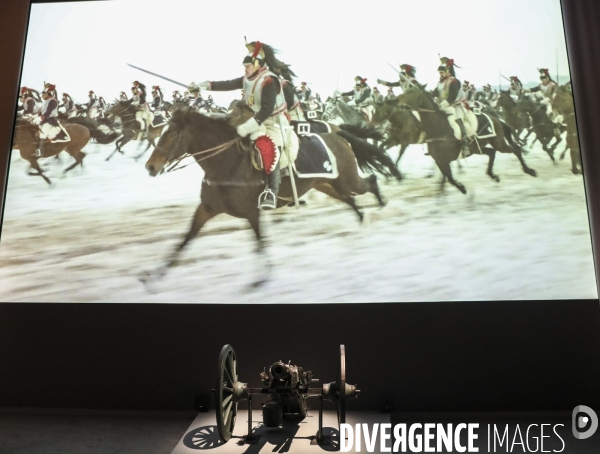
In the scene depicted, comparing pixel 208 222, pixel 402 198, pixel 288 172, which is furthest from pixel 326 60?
pixel 208 222

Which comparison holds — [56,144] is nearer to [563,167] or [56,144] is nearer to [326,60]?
[326,60]

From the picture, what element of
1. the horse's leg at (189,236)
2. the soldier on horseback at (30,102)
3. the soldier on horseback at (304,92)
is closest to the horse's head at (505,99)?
the soldier on horseback at (304,92)

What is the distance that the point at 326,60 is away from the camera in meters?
4.25

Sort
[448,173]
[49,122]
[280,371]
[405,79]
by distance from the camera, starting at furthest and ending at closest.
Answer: [49,122] < [405,79] < [448,173] < [280,371]

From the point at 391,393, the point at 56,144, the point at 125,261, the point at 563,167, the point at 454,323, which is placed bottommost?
the point at 391,393

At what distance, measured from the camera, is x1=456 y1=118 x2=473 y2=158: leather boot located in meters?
4.13

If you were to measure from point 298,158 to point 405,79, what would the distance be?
977 millimetres

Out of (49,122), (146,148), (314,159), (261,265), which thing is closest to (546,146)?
(314,159)

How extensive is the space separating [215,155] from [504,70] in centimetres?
220

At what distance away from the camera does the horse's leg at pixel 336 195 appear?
407cm

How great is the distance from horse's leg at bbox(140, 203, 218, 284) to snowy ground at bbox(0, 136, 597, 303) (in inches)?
1.9

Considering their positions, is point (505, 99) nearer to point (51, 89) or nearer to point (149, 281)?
point (149, 281)

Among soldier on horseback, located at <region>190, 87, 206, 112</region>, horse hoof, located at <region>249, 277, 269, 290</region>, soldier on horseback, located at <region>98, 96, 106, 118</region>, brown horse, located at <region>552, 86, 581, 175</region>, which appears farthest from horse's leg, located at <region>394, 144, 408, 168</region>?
soldier on horseback, located at <region>98, 96, 106, 118</region>

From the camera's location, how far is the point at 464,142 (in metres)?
4.14
